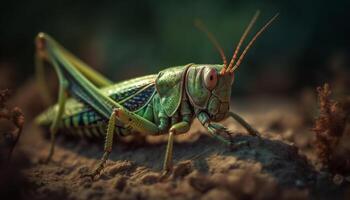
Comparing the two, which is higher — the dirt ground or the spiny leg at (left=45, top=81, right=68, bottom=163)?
the spiny leg at (left=45, top=81, right=68, bottom=163)

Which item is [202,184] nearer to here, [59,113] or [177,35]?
[59,113]

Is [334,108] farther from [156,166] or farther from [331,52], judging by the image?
[331,52]

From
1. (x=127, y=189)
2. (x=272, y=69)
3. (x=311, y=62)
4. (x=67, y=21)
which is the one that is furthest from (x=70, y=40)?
(x=127, y=189)

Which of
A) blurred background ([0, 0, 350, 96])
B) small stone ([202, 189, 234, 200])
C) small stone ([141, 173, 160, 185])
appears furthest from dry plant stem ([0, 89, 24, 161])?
blurred background ([0, 0, 350, 96])

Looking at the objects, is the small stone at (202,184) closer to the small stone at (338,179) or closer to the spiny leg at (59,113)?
the small stone at (338,179)

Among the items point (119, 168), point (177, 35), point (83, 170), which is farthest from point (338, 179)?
point (177, 35)

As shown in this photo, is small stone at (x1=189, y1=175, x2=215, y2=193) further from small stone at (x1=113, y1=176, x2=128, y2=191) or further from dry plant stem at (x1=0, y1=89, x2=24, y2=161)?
dry plant stem at (x1=0, y1=89, x2=24, y2=161)
